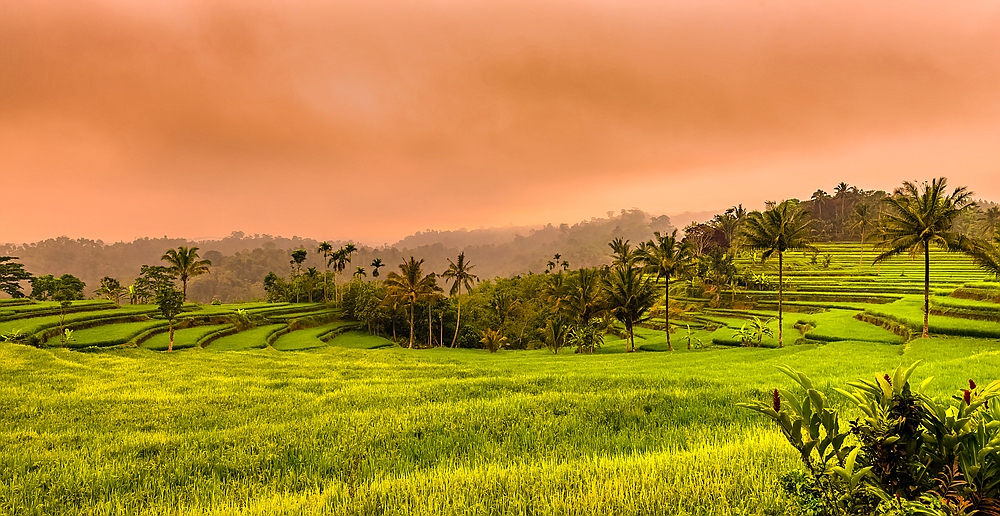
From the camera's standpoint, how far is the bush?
2.68m

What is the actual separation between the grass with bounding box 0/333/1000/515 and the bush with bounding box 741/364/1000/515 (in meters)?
1.37

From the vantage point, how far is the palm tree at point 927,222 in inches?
988

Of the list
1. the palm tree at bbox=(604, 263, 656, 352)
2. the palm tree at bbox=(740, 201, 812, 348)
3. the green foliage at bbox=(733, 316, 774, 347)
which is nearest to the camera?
the palm tree at bbox=(740, 201, 812, 348)

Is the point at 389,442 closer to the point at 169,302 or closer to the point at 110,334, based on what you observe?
the point at 169,302

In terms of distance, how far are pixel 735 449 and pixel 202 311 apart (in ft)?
202

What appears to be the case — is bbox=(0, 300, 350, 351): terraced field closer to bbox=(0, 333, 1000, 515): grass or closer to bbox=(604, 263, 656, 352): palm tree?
bbox=(0, 333, 1000, 515): grass

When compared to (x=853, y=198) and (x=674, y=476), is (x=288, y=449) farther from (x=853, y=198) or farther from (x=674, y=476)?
(x=853, y=198)

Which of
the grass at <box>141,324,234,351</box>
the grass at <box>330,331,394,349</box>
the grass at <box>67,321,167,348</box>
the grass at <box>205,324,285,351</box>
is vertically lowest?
the grass at <box>330,331,394,349</box>

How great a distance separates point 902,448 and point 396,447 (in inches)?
254

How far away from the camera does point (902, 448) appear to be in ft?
9.32

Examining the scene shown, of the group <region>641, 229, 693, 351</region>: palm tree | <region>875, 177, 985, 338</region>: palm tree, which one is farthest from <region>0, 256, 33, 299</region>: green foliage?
<region>875, 177, 985, 338</region>: palm tree

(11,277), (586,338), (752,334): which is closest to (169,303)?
(586,338)

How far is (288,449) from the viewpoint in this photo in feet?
23.6

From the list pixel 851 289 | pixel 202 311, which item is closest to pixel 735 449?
pixel 202 311
